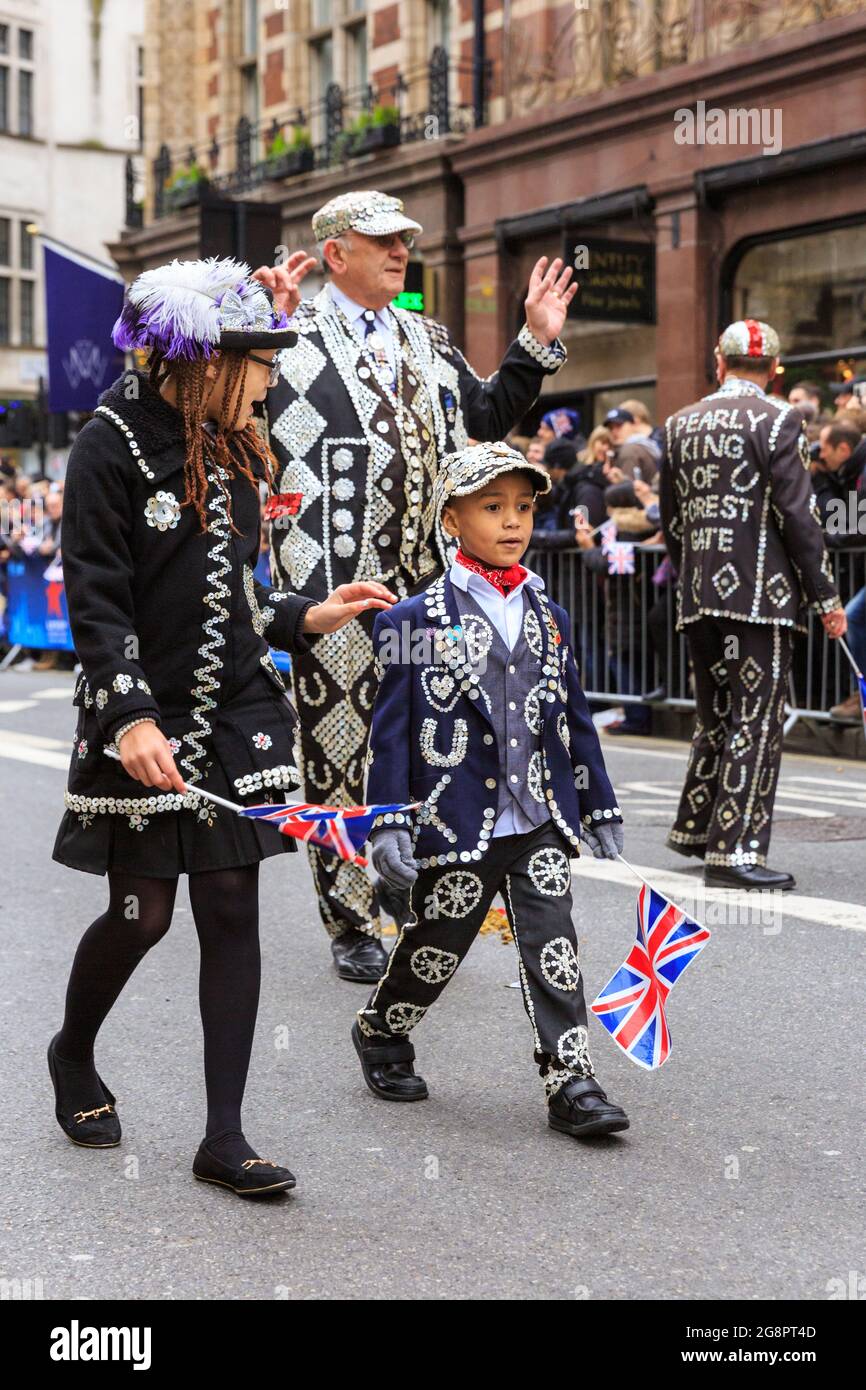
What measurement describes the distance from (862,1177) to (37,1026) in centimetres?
239

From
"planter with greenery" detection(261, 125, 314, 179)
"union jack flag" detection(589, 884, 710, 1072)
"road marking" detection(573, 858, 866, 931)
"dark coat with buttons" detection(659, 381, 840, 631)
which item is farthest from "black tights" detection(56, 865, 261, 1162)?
"planter with greenery" detection(261, 125, 314, 179)

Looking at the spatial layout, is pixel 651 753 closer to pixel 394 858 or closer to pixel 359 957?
pixel 359 957

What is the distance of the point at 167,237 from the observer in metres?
27.7

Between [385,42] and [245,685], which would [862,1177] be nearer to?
[245,685]

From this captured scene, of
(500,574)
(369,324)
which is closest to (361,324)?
(369,324)

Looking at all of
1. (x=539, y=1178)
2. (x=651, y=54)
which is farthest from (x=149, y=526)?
(x=651, y=54)

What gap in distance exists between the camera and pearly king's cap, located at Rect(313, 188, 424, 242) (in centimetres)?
570

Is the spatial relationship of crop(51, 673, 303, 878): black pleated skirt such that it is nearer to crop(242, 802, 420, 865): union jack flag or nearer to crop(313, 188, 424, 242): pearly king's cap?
crop(242, 802, 420, 865): union jack flag

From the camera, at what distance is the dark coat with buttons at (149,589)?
401 cm

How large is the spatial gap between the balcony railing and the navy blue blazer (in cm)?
1789

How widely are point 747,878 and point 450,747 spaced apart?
3009 mm

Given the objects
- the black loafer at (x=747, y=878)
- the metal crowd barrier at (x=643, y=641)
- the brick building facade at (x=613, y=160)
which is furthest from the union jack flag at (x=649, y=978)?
the brick building facade at (x=613, y=160)

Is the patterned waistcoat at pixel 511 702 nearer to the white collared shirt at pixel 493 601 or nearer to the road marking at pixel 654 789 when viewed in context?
the white collared shirt at pixel 493 601
